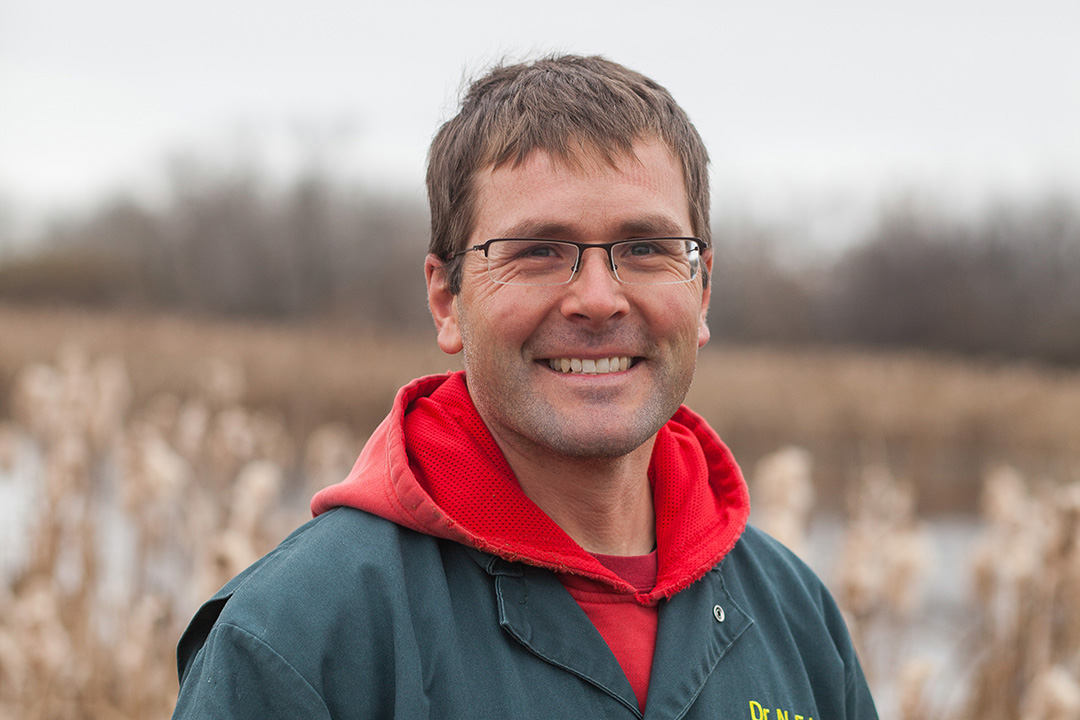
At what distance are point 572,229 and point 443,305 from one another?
13.0 inches

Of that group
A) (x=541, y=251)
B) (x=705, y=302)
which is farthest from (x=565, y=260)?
(x=705, y=302)

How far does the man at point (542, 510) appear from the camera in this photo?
1158 mm

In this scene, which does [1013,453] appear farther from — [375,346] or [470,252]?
[470,252]

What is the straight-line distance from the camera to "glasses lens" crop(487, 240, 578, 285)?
1.37 metres

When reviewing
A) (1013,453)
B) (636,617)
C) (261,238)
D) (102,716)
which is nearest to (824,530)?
(1013,453)

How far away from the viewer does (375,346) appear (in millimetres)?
13977

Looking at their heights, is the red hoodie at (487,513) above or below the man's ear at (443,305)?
below

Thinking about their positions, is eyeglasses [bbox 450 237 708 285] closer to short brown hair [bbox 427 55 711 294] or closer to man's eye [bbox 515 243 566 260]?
man's eye [bbox 515 243 566 260]

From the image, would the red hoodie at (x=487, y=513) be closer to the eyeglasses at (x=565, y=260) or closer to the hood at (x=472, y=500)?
the hood at (x=472, y=500)

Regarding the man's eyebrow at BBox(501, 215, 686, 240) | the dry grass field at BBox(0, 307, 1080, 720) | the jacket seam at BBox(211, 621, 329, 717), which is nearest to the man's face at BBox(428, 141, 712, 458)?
the man's eyebrow at BBox(501, 215, 686, 240)

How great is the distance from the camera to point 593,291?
1342 millimetres

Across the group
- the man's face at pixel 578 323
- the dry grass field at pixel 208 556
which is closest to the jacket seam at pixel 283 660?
the man's face at pixel 578 323

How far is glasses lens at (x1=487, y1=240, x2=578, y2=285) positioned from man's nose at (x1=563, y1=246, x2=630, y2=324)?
20mm

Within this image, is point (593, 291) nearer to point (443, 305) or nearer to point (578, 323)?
point (578, 323)
